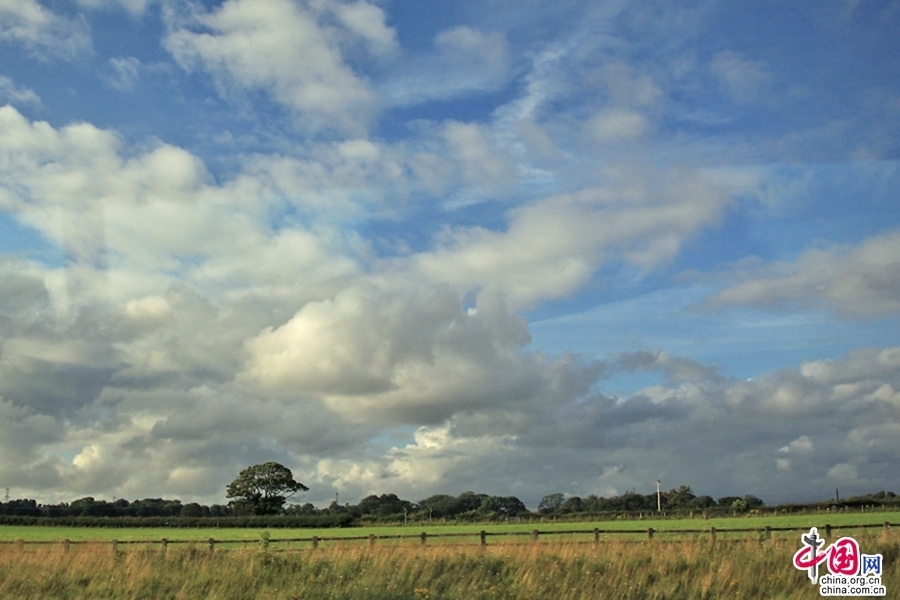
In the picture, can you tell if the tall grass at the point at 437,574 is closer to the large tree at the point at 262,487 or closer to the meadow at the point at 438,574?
the meadow at the point at 438,574

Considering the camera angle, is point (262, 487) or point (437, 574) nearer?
point (437, 574)

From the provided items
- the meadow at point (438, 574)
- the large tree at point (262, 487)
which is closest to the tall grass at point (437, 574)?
the meadow at point (438, 574)

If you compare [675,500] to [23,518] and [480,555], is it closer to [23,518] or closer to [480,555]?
[23,518]

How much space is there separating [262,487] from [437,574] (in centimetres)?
10238

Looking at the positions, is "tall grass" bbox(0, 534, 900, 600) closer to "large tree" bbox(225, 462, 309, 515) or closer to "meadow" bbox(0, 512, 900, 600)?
"meadow" bbox(0, 512, 900, 600)

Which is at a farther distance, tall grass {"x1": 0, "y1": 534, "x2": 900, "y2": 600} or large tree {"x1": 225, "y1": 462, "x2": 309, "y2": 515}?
large tree {"x1": 225, "y1": 462, "x2": 309, "y2": 515}

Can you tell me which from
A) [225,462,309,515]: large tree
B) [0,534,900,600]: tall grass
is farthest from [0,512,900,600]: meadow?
[225,462,309,515]: large tree

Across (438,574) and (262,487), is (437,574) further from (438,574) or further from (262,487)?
(262,487)

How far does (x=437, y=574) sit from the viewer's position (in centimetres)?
1889

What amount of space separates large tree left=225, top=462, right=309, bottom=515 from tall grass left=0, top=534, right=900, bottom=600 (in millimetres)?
95935

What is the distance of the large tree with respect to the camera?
11456 cm

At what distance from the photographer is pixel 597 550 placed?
21781mm

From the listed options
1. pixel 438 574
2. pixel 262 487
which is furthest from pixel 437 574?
pixel 262 487

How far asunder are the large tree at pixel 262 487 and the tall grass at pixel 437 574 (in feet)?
315
